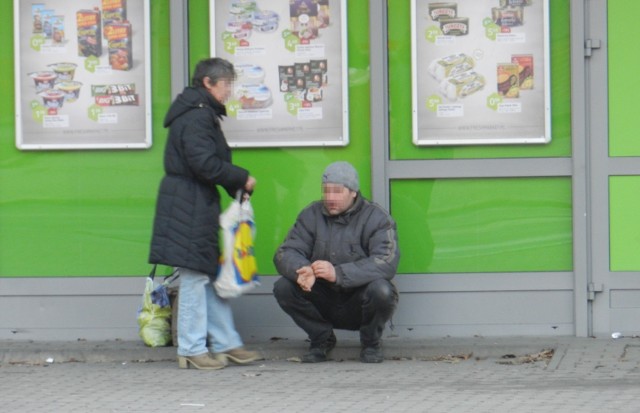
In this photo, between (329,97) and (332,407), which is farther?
(329,97)

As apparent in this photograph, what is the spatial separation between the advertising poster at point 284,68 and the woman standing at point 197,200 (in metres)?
0.76

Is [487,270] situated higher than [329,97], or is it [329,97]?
[329,97]

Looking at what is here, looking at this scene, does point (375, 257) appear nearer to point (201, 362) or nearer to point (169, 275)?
point (201, 362)

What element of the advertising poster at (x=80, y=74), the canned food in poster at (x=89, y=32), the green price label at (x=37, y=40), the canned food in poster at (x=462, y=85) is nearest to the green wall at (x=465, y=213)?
the canned food in poster at (x=462, y=85)

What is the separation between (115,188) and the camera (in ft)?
33.2

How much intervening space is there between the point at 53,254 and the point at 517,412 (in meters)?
3.86

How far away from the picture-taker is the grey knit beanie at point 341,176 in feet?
30.3

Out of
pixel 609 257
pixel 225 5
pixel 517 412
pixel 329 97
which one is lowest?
pixel 517 412

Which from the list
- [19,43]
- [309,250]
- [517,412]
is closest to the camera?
[517,412]

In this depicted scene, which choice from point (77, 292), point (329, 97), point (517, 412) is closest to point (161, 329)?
point (77, 292)

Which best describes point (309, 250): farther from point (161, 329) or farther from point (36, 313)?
point (36, 313)

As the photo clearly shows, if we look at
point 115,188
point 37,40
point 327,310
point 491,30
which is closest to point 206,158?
point 327,310

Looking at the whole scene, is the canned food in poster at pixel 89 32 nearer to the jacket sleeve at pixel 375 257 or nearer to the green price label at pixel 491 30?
the jacket sleeve at pixel 375 257

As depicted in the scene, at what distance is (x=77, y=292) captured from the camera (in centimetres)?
1011
